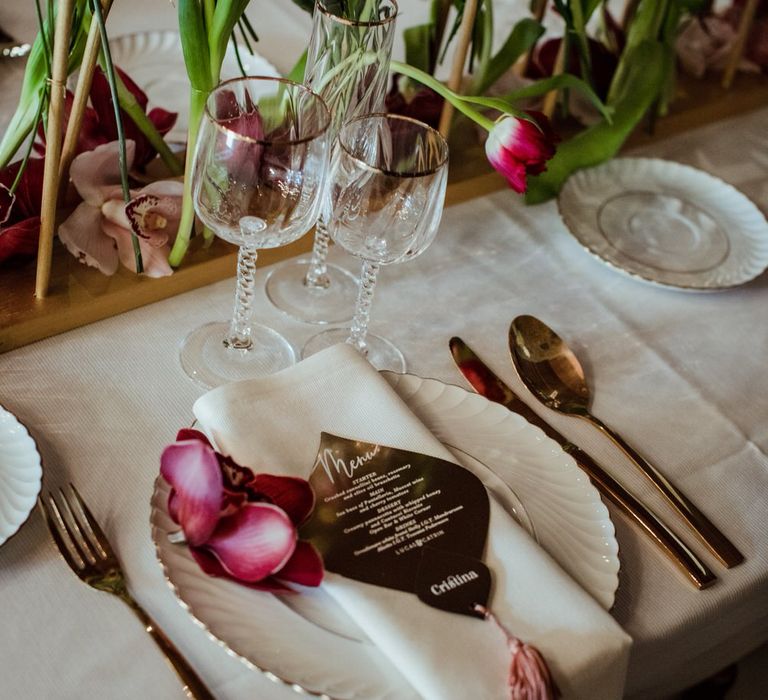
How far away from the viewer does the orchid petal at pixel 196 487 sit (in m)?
0.54

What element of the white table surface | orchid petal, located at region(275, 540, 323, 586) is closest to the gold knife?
the white table surface

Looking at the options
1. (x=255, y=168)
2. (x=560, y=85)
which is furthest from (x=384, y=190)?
(x=560, y=85)

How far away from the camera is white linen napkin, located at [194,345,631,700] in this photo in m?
0.53

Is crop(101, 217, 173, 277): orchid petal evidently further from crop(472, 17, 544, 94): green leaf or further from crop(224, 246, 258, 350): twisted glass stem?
crop(472, 17, 544, 94): green leaf

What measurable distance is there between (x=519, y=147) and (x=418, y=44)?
379 millimetres

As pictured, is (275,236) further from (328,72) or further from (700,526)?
(700,526)

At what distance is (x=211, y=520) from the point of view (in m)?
0.54

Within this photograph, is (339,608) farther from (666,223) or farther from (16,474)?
(666,223)

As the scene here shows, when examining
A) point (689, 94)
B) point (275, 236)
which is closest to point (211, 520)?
point (275, 236)

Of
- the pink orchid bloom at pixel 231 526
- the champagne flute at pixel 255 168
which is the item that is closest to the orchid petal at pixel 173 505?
the pink orchid bloom at pixel 231 526

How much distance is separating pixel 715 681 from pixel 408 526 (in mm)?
505

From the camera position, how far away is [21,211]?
779 millimetres

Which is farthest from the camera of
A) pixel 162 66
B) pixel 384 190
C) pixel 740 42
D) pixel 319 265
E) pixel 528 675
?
pixel 740 42

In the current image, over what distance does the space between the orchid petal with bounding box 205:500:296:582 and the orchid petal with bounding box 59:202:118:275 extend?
353mm
